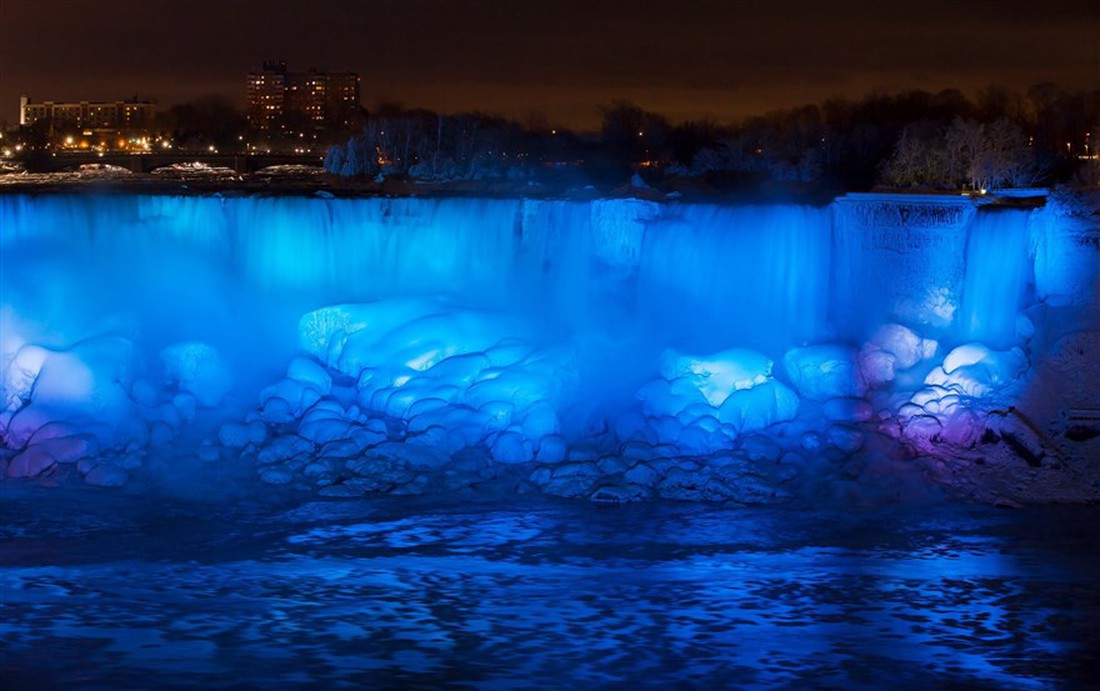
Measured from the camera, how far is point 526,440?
17.2 m

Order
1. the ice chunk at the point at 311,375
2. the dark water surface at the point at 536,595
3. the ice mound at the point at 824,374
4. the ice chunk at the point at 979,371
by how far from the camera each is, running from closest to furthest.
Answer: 1. the dark water surface at the point at 536,595
2. the ice chunk at the point at 979,371
3. the ice mound at the point at 824,374
4. the ice chunk at the point at 311,375

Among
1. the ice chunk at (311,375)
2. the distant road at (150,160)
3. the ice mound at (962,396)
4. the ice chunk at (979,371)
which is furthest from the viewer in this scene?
the distant road at (150,160)

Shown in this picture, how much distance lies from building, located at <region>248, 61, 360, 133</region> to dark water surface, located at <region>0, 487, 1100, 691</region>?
55722mm

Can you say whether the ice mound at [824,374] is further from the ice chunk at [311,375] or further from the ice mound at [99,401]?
the ice mound at [99,401]

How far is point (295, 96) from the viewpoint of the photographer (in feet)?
240

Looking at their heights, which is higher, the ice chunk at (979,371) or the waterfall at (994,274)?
the waterfall at (994,274)

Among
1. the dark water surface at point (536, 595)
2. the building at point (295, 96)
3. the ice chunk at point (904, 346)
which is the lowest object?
the dark water surface at point (536, 595)

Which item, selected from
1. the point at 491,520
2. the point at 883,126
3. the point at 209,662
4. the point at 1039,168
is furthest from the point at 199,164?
the point at 209,662

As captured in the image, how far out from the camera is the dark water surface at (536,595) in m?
11.1

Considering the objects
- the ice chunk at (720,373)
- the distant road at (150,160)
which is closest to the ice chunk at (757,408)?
the ice chunk at (720,373)

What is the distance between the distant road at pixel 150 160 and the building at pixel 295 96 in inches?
1050

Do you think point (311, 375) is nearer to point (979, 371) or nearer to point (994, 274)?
point (979, 371)

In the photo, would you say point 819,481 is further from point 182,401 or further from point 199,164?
point 199,164

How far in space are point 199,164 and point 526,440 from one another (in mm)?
30337
